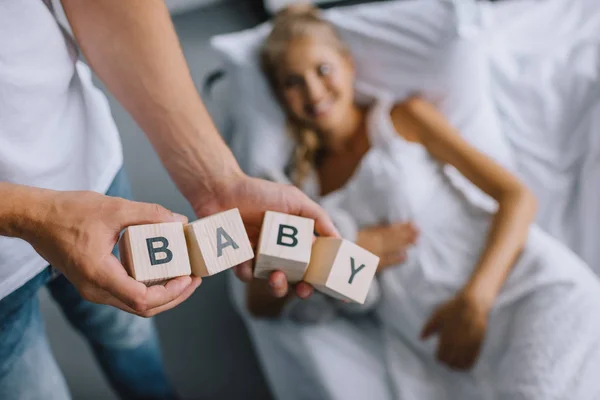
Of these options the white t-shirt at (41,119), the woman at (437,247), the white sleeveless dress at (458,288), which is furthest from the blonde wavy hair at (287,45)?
the white t-shirt at (41,119)

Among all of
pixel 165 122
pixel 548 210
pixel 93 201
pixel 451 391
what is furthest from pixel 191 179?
pixel 548 210

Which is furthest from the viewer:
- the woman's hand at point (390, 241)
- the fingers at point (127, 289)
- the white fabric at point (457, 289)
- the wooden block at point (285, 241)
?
the woman's hand at point (390, 241)

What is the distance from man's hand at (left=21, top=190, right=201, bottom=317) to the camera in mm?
520

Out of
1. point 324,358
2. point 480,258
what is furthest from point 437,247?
point 324,358

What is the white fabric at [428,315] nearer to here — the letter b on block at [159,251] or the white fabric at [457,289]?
the white fabric at [457,289]

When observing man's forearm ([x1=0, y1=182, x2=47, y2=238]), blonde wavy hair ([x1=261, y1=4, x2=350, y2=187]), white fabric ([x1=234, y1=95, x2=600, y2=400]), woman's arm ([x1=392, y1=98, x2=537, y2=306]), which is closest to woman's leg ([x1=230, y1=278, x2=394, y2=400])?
white fabric ([x1=234, y1=95, x2=600, y2=400])

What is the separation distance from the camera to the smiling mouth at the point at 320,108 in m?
1.21

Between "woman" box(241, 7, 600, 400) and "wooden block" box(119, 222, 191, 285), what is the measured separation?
0.48 metres

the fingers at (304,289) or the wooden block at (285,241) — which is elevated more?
the wooden block at (285,241)

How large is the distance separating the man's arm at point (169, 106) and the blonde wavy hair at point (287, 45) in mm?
540

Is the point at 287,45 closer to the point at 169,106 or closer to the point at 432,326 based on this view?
the point at 169,106

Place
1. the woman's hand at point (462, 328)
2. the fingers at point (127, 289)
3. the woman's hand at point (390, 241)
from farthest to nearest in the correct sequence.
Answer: the woman's hand at point (390, 241)
the woman's hand at point (462, 328)
the fingers at point (127, 289)

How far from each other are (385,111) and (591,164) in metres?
0.48

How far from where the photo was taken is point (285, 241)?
0.63m
